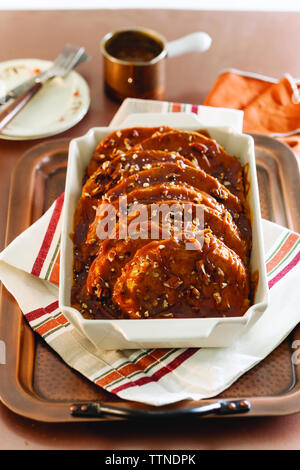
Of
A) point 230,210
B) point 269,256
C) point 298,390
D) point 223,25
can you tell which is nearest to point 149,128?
point 230,210

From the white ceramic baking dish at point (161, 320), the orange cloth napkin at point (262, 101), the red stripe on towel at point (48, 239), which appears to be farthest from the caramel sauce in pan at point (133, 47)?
the red stripe on towel at point (48, 239)

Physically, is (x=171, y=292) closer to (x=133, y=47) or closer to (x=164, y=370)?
(x=164, y=370)

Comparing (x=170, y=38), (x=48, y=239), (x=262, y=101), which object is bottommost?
(x=48, y=239)

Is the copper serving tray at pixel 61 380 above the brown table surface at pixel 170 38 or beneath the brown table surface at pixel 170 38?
beneath

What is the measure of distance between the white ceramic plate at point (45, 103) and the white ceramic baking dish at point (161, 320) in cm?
63

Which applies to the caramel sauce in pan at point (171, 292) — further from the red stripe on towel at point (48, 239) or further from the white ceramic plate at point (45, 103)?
the white ceramic plate at point (45, 103)

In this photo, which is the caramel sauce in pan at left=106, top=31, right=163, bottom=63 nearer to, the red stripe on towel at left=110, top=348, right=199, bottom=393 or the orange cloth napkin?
the orange cloth napkin

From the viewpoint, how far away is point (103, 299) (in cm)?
220

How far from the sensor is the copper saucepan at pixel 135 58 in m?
3.25

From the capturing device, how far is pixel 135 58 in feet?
10.9

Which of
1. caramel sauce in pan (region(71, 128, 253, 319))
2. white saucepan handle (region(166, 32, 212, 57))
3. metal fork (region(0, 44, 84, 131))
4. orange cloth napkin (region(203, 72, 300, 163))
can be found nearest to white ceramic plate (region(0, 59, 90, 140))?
metal fork (region(0, 44, 84, 131))

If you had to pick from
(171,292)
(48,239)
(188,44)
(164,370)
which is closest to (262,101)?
(188,44)

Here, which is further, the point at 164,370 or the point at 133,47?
the point at 133,47

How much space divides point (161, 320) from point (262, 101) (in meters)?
1.81
